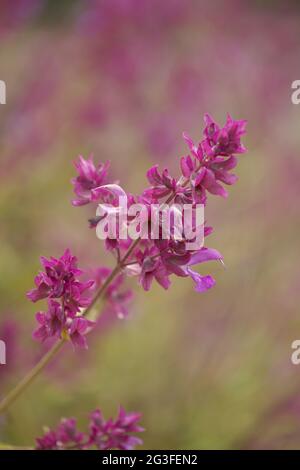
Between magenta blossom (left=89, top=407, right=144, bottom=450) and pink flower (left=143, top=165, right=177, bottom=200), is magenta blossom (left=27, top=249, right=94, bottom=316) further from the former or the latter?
magenta blossom (left=89, top=407, right=144, bottom=450)

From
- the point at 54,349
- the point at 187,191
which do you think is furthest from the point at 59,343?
the point at 187,191

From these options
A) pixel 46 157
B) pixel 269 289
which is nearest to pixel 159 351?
pixel 269 289

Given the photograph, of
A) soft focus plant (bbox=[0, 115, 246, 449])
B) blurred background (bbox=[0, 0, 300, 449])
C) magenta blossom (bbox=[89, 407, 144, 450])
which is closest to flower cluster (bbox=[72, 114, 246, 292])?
soft focus plant (bbox=[0, 115, 246, 449])

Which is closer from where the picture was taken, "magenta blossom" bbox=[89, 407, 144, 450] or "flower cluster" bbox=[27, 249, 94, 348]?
"flower cluster" bbox=[27, 249, 94, 348]

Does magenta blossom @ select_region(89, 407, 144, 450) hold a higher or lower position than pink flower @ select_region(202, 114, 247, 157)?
lower

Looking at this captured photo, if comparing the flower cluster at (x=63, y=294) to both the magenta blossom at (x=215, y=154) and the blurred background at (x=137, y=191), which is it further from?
the blurred background at (x=137, y=191)

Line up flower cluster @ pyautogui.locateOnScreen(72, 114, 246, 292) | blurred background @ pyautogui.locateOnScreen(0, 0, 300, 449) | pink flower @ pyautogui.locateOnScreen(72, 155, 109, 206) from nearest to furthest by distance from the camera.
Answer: flower cluster @ pyautogui.locateOnScreen(72, 114, 246, 292) < pink flower @ pyautogui.locateOnScreen(72, 155, 109, 206) < blurred background @ pyautogui.locateOnScreen(0, 0, 300, 449)

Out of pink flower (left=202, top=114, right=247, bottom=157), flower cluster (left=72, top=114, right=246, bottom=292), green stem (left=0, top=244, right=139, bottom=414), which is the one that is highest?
pink flower (left=202, top=114, right=247, bottom=157)

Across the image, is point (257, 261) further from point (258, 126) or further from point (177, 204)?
point (177, 204)
